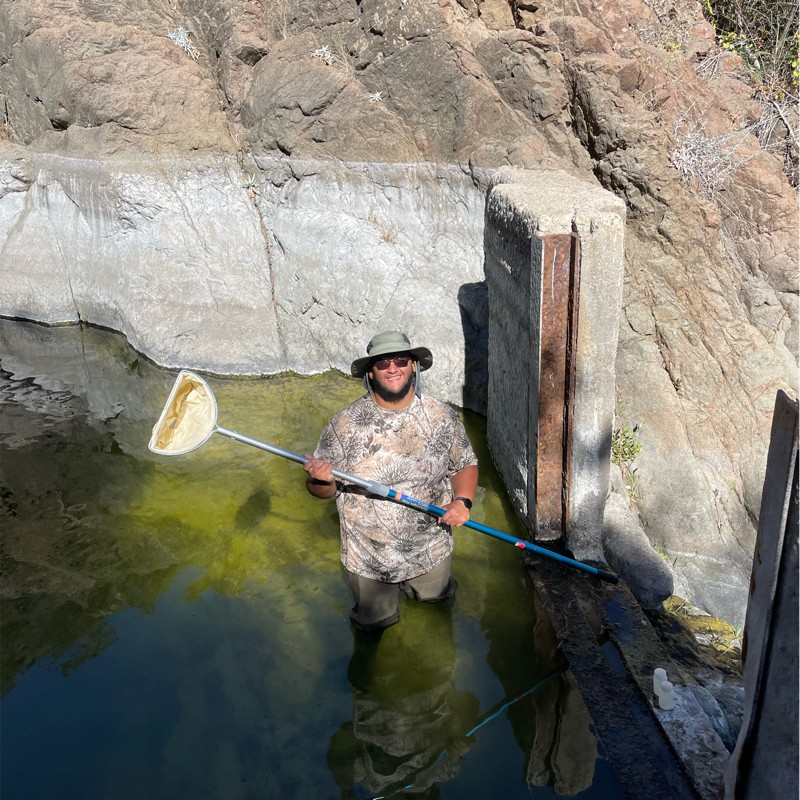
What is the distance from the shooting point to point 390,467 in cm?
433

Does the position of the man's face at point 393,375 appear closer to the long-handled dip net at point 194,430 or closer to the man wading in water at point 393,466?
the man wading in water at point 393,466

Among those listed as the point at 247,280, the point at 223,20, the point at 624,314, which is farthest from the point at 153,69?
the point at 624,314

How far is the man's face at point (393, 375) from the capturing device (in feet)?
13.6

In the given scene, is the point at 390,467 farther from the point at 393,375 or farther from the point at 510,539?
the point at 510,539

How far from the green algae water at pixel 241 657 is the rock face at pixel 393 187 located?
222 centimetres

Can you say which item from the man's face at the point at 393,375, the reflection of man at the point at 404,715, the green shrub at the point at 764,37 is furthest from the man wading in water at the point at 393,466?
the green shrub at the point at 764,37

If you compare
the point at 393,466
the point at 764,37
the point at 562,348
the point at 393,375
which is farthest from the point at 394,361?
the point at 764,37

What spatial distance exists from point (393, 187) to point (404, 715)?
270 inches

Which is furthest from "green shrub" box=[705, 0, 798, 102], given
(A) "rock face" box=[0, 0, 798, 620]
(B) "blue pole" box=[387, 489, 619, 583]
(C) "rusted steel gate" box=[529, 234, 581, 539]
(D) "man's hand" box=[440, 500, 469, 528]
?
(D) "man's hand" box=[440, 500, 469, 528]

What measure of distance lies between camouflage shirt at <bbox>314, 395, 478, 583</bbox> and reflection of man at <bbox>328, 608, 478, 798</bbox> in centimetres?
59

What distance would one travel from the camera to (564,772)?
3895 millimetres

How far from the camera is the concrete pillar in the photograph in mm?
4715

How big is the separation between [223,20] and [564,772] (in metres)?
10.8

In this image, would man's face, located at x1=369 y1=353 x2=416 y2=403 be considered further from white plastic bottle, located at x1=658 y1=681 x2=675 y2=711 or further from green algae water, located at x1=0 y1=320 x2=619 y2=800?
white plastic bottle, located at x1=658 y1=681 x2=675 y2=711
